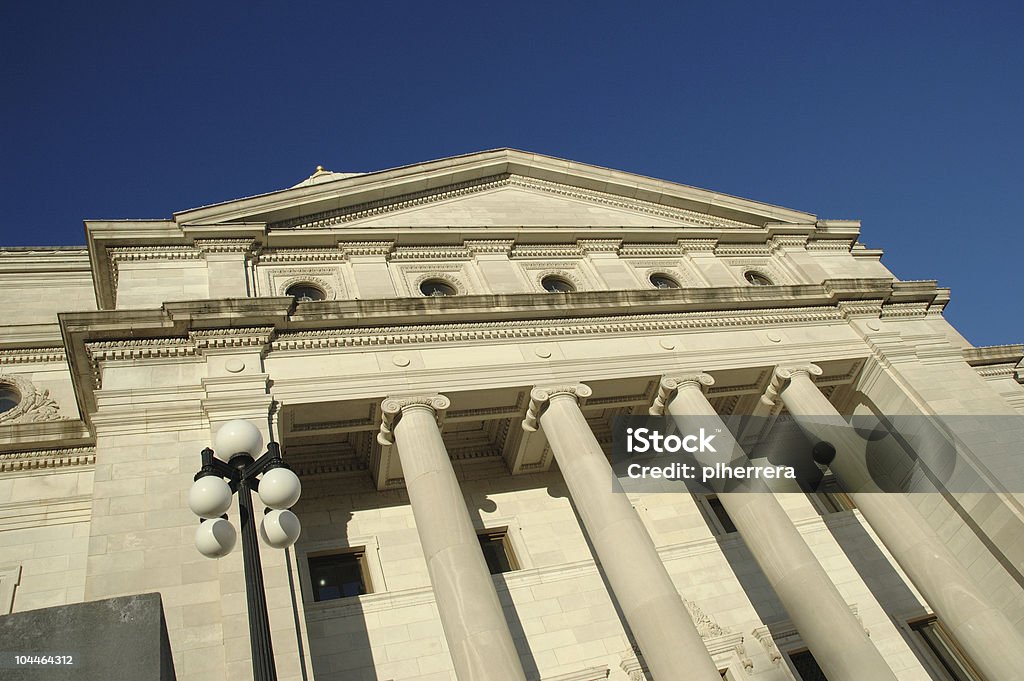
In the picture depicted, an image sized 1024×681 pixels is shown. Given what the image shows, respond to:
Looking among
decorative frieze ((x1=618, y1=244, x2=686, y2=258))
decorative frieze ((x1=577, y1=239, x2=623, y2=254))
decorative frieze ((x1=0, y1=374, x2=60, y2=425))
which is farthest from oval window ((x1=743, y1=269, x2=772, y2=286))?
decorative frieze ((x1=0, y1=374, x2=60, y2=425))

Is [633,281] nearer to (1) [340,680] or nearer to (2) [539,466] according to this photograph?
(2) [539,466]

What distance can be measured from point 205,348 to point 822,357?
54.3ft

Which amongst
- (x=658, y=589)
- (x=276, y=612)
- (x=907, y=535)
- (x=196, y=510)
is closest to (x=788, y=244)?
Answer: (x=907, y=535)

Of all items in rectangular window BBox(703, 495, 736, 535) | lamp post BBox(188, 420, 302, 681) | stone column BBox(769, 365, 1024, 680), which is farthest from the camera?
rectangular window BBox(703, 495, 736, 535)

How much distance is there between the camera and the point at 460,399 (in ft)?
60.8

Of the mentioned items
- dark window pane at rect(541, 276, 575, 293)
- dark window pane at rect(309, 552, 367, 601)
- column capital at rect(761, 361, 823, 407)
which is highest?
dark window pane at rect(541, 276, 575, 293)

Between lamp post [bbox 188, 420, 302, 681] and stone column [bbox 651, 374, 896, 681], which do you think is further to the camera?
stone column [bbox 651, 374, 896, 681]

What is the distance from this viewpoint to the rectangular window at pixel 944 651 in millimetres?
20297

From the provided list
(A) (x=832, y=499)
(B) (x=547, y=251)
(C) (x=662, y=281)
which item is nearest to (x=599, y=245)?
(B) (x=547, y=251)

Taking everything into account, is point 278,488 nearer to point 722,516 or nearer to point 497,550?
point 497,550

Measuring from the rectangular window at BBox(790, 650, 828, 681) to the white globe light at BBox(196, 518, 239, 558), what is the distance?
16520mm

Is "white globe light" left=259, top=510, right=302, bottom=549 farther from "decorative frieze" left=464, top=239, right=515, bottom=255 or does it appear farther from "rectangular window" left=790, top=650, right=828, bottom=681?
"rectangular window" left=790, top=650, right=828, bottom=681

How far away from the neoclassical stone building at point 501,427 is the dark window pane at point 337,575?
0.23 ft

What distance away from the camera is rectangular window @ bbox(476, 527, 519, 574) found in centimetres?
2036
